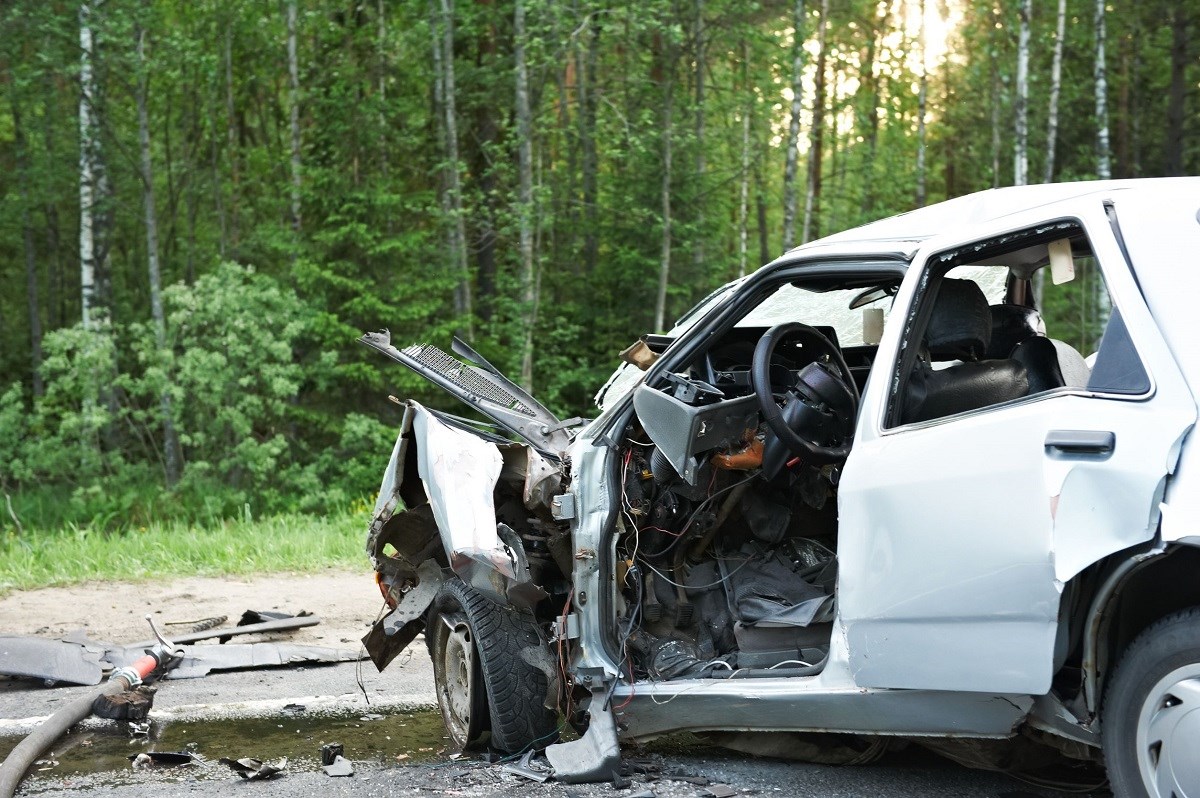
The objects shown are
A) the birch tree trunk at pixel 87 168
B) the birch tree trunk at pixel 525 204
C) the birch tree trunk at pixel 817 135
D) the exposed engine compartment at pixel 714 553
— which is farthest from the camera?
the birch tree trunk at pixel 817 135

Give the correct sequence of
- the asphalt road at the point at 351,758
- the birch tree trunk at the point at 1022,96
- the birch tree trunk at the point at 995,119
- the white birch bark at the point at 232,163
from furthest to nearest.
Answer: the birch tree trunk at the point at 995,119, the white birch bark at the point at 232,163, the birch tree trunk at the point at 1022,96, the asphalt road at the point at 351,758

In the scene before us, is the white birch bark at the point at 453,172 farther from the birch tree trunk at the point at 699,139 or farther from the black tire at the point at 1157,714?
the black tire at the point at 1157,714

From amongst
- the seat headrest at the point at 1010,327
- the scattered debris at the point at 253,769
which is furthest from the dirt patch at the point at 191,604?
the seat headrest at the point at 1010,327

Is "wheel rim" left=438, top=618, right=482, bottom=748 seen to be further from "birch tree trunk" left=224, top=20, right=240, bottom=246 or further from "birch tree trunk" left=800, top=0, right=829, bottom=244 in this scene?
"birch tree trunk" left=224, top=20, right=240, bottom=246

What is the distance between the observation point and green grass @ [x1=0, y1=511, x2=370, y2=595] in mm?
9906

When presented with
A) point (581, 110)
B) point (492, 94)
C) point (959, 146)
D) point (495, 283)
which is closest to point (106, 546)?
point (495, 283)

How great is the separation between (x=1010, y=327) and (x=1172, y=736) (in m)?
1.72

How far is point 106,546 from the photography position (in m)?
11.0

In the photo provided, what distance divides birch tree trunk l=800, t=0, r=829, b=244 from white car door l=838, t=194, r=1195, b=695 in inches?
980

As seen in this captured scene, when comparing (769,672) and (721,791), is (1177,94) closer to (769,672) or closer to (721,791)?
(769,672)

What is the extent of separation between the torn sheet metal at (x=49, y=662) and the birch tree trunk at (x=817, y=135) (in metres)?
23.3

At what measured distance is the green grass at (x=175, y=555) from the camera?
32.5 ft

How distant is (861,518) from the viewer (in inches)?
138

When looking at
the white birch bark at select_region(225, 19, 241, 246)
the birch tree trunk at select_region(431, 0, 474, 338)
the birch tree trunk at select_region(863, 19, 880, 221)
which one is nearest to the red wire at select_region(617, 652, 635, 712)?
the birch tree trunk at select_region(431, 0, 474, 338)
